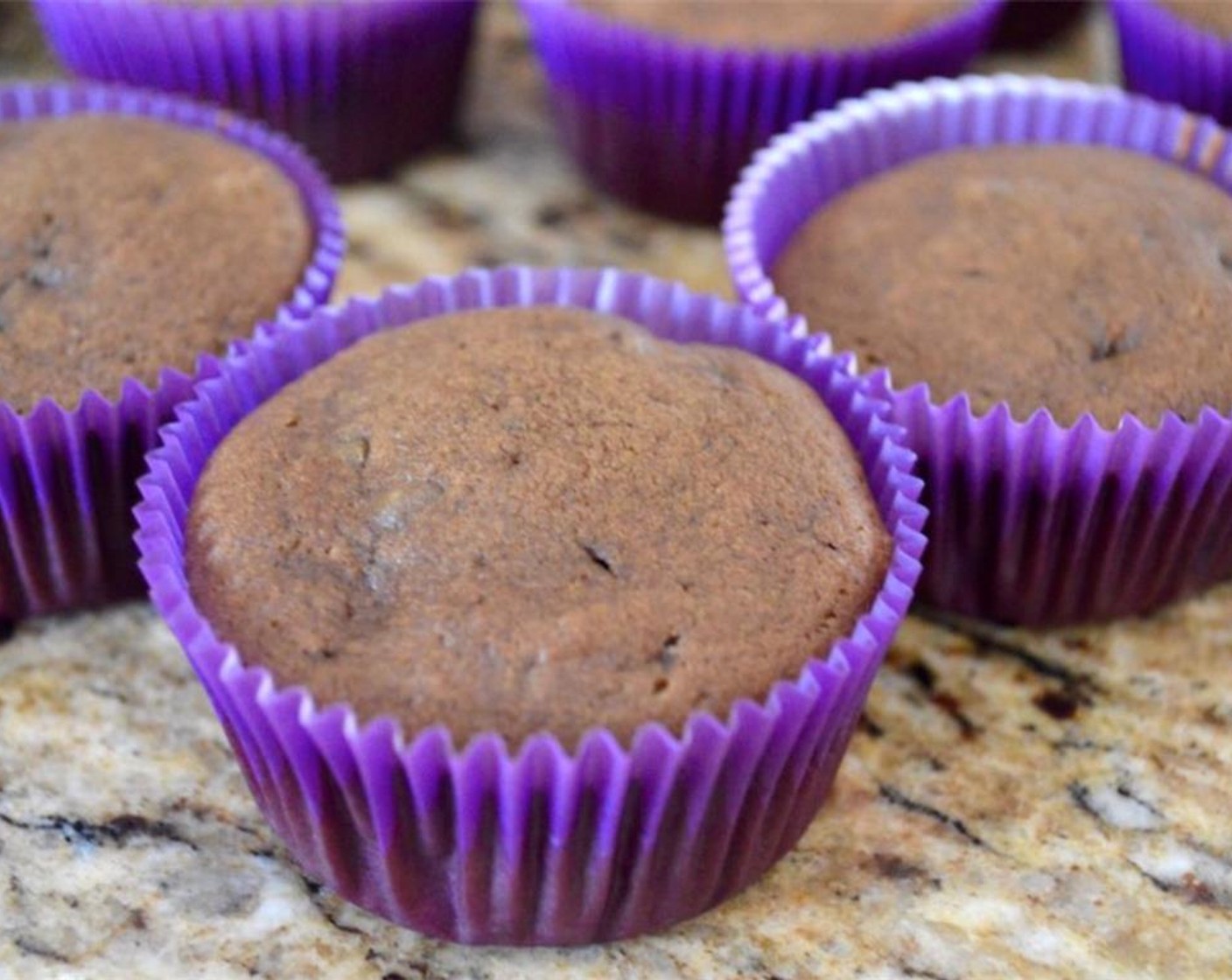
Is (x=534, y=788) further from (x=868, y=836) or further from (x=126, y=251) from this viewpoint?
(x=126, y=251)

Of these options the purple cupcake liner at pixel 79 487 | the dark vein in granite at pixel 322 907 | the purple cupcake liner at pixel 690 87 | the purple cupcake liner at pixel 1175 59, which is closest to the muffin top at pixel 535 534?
the purple cupcake liner at pixel 79 487

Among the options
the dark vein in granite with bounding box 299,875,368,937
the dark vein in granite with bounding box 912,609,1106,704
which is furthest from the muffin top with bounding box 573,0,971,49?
the dark vein in granite with bounding box 299,875,368,937

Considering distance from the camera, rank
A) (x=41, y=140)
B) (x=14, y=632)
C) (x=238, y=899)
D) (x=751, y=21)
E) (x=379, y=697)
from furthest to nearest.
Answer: (x=751, y=21), (x=41, y=140), (x=14, y=632), (x=238, y=899), (x=379, y=697)

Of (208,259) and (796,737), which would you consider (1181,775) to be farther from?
(208,259)

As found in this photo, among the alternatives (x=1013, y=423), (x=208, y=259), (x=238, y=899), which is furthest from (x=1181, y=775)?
(x=208, y=259)

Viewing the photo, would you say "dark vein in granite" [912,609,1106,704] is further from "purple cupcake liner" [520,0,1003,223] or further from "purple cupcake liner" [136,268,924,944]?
"purple cupcake liner" [520,0,1003,223]

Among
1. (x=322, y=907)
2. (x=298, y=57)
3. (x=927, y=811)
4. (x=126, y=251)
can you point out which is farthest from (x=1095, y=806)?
(x=298, y=57)

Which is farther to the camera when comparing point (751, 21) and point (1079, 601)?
point (751, 21)
